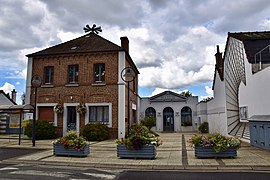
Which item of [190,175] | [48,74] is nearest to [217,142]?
[190,175]

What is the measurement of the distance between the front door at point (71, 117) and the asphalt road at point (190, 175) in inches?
499

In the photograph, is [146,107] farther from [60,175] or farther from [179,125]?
[60,175]

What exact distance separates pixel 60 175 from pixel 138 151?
339 centimetres

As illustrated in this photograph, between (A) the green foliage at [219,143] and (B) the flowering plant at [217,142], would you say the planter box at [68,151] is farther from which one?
(A) the green foliage at [219,143]

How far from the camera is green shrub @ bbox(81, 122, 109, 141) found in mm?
17453

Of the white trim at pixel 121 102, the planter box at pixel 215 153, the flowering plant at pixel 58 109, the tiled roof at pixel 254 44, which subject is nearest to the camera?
the planter box at pixel 215 153

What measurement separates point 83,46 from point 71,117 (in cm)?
584

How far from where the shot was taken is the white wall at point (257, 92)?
1258 cm

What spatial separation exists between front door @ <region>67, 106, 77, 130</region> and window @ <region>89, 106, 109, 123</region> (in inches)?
51.1

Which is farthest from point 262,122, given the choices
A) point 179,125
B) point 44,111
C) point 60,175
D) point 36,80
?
point 179,125

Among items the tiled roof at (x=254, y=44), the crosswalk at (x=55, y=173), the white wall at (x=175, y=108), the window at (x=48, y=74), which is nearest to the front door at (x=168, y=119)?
the white wall at (x=175, y=108)

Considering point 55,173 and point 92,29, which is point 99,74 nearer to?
point 92,29

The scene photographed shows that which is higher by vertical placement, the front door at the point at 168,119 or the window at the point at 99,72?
the window at the point at 99,72

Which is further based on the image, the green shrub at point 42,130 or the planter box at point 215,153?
the green shrub at point 42,130
